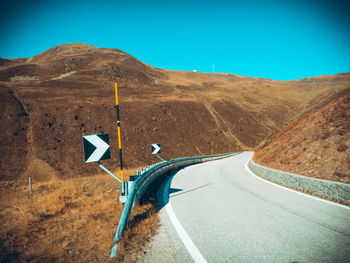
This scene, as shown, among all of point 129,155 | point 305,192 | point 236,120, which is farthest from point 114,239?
point 236,120

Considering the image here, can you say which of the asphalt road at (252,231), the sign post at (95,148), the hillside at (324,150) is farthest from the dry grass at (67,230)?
the hillside at (324,150)

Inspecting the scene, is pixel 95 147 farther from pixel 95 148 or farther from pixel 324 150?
pixel 324 150

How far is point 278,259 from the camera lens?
3.06 metres

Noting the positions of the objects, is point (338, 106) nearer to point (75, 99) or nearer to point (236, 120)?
point (75, 99)

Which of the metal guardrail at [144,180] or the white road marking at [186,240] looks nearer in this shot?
the white road marking at [186,240]

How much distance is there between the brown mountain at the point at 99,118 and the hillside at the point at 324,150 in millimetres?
20794

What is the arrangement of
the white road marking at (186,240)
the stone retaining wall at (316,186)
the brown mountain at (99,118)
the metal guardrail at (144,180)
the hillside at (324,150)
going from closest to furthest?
the white road marking at (186,240), the metal guardrail at (144,180), the stone retaining wall at (316,186), the hillside at (324,150), the brown mountain at (99,118)

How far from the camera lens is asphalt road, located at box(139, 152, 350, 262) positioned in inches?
126

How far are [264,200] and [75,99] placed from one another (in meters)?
41.8

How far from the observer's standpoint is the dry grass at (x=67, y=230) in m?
3.20

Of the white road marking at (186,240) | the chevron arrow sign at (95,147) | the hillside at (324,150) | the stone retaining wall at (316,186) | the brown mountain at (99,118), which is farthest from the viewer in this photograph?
the brown mountain at (99,118)

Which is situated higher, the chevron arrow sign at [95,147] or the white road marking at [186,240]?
the chevron arrow sign at [95,147]

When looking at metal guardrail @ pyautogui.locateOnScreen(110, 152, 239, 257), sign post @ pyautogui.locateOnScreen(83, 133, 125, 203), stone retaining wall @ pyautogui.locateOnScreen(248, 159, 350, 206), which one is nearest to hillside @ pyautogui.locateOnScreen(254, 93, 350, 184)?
stone retaining wall @ pyautogui.locateOnScreen(248, 159, 350, 206)

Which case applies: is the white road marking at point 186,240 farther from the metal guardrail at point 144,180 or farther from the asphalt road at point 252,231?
the metal guardrail at point 144,180
